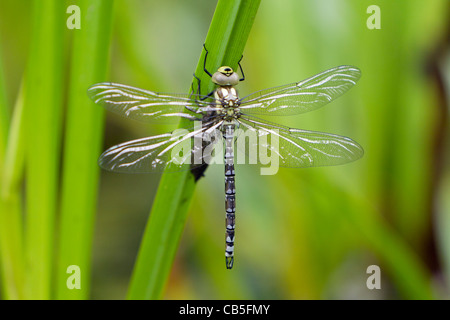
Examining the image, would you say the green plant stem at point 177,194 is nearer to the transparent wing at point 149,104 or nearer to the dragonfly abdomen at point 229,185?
the transparent wing at point 149,104

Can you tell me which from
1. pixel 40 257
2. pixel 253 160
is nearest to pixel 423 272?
pixel 253 160

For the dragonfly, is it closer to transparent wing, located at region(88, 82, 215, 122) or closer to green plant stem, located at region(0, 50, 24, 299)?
transparent wing, located at region(88, 82, 215, 122)

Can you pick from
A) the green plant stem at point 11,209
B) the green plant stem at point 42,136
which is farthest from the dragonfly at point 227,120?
the green plant stem at point 11,209

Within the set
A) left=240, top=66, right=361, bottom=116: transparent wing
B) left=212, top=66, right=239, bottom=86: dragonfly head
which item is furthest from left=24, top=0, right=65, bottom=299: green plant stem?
left=240, top=66, right=361, bottom=116: transparent wing

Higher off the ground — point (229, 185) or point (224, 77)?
point (224, 77)

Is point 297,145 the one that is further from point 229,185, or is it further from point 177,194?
point 177,194

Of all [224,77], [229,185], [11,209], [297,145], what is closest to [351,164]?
[297,145]
